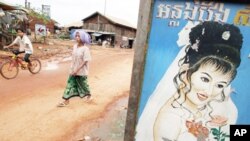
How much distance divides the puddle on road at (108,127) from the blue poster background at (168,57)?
2.68m

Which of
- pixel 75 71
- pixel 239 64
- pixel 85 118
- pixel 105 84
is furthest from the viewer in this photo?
pixel 105 84

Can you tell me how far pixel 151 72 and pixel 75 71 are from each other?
170 inches

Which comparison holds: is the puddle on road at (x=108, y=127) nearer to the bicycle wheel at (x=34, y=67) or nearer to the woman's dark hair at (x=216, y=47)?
the woman's dark hair at (x=216, y=47)

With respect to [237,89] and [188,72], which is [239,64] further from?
[188,72]

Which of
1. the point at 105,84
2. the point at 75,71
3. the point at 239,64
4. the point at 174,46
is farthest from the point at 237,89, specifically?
the point at 105,84

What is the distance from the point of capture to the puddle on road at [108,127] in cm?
493

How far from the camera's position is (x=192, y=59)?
7.47 ft

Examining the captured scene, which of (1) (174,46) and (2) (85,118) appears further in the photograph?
(2) (85,118)

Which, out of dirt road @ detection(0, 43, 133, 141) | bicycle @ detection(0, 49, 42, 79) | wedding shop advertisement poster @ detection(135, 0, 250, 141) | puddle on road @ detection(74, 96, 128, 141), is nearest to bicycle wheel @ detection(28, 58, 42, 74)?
bicycle @ detection(0, 49, 42, 79)

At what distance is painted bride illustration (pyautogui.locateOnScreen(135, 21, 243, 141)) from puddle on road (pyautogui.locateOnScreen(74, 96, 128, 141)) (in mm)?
2549

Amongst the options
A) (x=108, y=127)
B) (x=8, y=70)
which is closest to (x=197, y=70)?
(x=108, y=127)

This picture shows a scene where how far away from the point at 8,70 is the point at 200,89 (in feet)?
28.7

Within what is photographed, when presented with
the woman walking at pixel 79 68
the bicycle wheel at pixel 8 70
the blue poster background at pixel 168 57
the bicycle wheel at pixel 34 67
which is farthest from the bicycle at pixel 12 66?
the blue poster background at pixel 168 57

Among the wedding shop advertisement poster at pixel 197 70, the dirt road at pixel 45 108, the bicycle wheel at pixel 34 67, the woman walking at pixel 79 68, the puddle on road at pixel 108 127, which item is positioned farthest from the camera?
the bicycle wheel at pixel 34 67
